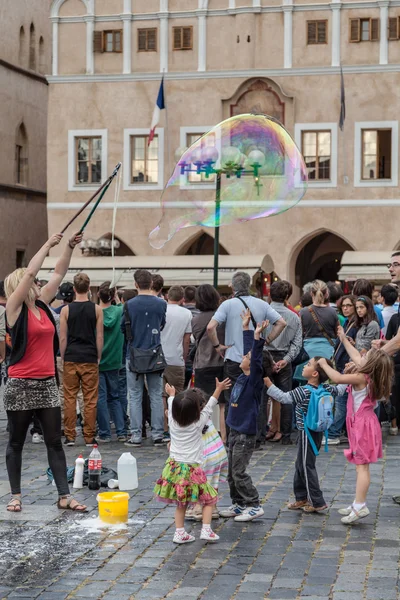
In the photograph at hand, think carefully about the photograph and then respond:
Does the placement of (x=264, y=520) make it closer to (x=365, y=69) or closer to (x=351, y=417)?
(x=351, y=417)

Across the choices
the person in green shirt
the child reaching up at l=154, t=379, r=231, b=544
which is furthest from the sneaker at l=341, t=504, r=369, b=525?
the person in green shirt

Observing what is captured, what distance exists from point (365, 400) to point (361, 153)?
2397cm

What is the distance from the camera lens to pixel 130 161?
109 ft

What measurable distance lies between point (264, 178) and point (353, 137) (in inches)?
722

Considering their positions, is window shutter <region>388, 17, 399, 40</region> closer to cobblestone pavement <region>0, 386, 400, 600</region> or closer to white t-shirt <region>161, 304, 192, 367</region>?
white t-shirt <region>161, 304, 192, 367</region>

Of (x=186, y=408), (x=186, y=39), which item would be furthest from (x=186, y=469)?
(x=186, y=39)

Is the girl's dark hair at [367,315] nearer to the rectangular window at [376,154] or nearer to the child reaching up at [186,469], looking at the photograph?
the child reaching up at [186,469]

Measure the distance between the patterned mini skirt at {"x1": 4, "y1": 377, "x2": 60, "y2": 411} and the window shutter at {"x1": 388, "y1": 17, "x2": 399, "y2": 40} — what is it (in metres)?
25.0

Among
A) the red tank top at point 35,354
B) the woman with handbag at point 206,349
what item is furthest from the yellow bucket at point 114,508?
the woman with handbag at point 206,349

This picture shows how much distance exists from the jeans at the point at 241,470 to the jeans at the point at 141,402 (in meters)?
4.21

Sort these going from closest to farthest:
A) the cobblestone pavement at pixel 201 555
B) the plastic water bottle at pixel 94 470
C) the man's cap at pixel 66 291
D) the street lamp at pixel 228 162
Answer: the cobblestone pavement at pixel 201 555 → the plastic water bottle at pixel 94 470 → the man's cap at pixel 66 291 → the street lamp at pixel 228 162

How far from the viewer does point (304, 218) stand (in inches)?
1268

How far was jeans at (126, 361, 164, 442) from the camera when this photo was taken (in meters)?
12.5

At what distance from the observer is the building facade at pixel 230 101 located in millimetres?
31531
